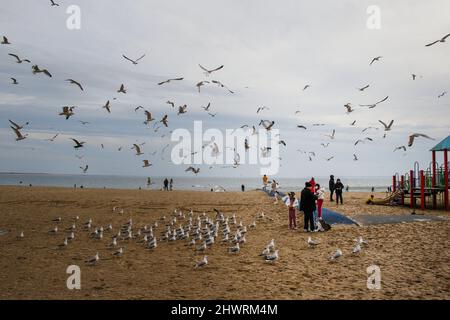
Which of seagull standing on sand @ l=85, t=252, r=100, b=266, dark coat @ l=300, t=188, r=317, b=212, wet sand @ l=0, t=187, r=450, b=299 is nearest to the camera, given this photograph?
wet sand @ l=0, t=187, r=450, b=299

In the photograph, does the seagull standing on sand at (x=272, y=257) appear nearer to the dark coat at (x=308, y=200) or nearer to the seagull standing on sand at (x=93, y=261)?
the dark coat at (x=308, y=200)

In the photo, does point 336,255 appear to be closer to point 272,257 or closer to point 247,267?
point 272,257

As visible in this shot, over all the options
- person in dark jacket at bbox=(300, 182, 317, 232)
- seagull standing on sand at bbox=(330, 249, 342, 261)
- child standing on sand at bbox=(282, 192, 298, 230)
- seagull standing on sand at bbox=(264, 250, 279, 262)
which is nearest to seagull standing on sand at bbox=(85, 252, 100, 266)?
seagull standing on sand at bbox=(264, 250, 279, 262)

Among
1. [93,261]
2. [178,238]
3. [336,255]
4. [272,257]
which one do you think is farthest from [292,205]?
[93,261]

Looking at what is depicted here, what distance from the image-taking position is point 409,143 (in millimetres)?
19922

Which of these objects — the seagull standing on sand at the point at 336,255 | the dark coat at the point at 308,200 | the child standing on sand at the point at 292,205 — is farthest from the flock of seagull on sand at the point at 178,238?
the dark coat at the point at 308,200

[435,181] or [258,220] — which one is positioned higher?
[435,181]

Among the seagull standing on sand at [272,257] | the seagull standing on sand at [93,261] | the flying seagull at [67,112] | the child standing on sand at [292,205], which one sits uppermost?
the flying seagull at [67,112]

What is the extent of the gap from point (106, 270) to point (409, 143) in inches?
622

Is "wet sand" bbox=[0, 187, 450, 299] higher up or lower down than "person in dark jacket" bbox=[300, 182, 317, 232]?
lower down

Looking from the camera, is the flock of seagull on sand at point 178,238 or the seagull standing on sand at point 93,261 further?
the flock of seagull on sand at point 178,238

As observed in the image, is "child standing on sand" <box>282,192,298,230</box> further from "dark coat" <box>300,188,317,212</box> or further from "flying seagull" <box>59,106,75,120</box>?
"flying seagull" <box>59,106,75,120</box>
